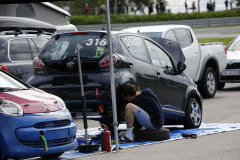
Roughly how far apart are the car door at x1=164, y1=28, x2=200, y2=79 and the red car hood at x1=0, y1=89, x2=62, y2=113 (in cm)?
906

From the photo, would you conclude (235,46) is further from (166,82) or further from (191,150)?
(191,150)

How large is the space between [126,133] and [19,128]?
8.56ft

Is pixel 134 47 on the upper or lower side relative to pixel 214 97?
upper

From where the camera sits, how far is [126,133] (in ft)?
34.1

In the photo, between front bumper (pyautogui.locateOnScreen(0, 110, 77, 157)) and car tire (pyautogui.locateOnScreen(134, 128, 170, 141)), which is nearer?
front bumper (pyautogui.locateOnScreen(0, 110, 77, 157))

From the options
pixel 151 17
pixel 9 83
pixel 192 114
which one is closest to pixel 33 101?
pixel 9 83

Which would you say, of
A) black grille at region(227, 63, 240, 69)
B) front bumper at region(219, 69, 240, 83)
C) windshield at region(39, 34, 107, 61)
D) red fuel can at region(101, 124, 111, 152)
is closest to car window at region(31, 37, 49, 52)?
windshield at region(39, 34, 107, 61)

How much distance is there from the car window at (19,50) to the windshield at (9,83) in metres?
4.01

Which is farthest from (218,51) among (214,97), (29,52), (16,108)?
(16,108)

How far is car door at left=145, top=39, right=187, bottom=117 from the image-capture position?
1147 cm

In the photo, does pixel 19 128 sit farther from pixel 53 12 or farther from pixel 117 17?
pixel 117 17

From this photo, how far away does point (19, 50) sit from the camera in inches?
537

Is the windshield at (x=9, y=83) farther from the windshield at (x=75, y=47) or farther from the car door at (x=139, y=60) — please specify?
the car door at (x=139, y=60)

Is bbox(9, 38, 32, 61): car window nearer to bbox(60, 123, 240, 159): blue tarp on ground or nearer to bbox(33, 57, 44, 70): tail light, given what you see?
bbox(60, 123, 240, 159): blue tarp on ground
